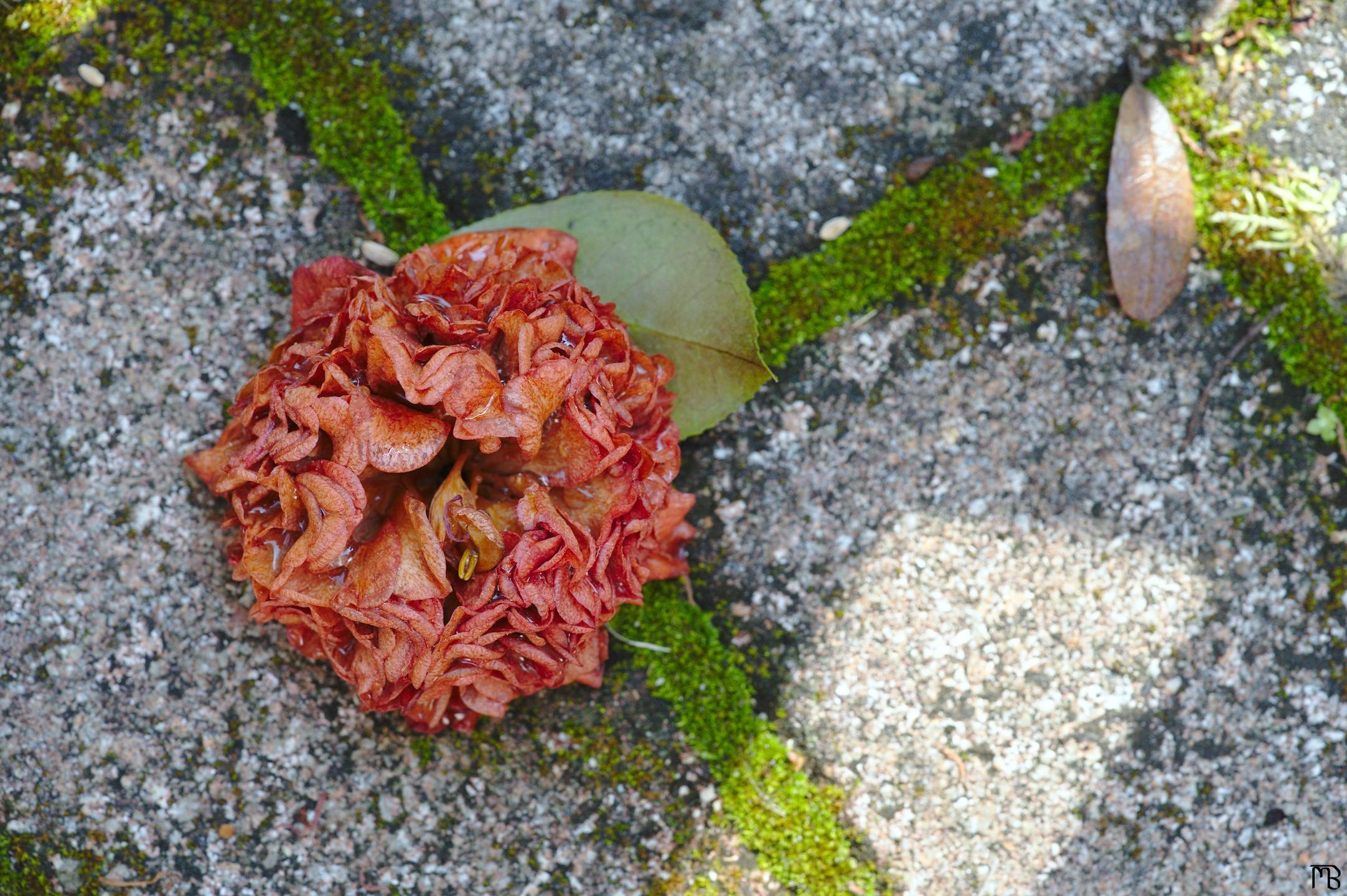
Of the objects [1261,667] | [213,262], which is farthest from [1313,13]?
[213,262]

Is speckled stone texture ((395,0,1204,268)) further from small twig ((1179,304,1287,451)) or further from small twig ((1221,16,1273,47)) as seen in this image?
small twig ((1179,304,1287,451))

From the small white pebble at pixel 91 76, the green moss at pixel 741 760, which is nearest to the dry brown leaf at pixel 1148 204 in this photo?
the green moss at pixel 741 760

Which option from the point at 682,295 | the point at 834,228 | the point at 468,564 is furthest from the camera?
the point at 834,228

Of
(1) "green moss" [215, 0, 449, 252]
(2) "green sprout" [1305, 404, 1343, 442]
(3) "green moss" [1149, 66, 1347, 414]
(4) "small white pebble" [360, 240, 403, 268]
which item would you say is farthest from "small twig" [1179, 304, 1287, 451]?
(4) "small white pebble" [360, 240, 403, 268]

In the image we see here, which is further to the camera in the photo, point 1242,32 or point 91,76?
point 1242,32

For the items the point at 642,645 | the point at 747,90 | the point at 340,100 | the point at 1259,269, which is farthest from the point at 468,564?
the point at 1259,269
